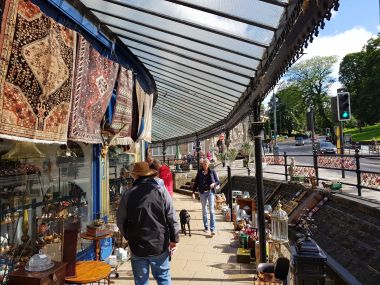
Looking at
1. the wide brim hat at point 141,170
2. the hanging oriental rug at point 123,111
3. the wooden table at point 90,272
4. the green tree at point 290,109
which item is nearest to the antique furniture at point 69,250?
the wooden table at point 90,272

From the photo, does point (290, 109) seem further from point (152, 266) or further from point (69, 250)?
point (69, 250)

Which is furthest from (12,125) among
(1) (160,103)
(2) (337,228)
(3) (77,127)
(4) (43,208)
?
(1) (160,103)

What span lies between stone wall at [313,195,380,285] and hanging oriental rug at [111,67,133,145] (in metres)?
4.35

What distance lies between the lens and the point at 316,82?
54625 millimetres

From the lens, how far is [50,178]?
443cm

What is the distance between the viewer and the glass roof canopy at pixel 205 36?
361 cm

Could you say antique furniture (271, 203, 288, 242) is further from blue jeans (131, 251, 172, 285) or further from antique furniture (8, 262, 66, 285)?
antique furniture (8, 262, 66, 285)

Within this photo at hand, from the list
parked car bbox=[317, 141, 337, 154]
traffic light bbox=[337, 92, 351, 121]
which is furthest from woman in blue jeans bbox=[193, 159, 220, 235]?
parked car bbox=[317, 141, 337, 154]

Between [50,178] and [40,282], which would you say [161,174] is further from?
[40,282]

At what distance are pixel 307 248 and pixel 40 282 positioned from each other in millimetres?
2415

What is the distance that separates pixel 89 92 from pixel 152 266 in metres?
2.45

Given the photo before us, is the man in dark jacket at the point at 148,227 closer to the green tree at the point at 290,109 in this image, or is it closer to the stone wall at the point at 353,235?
the stone wall at the point at 353,235

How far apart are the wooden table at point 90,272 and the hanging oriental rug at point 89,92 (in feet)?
4.90

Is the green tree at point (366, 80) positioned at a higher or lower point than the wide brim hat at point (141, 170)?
higher
